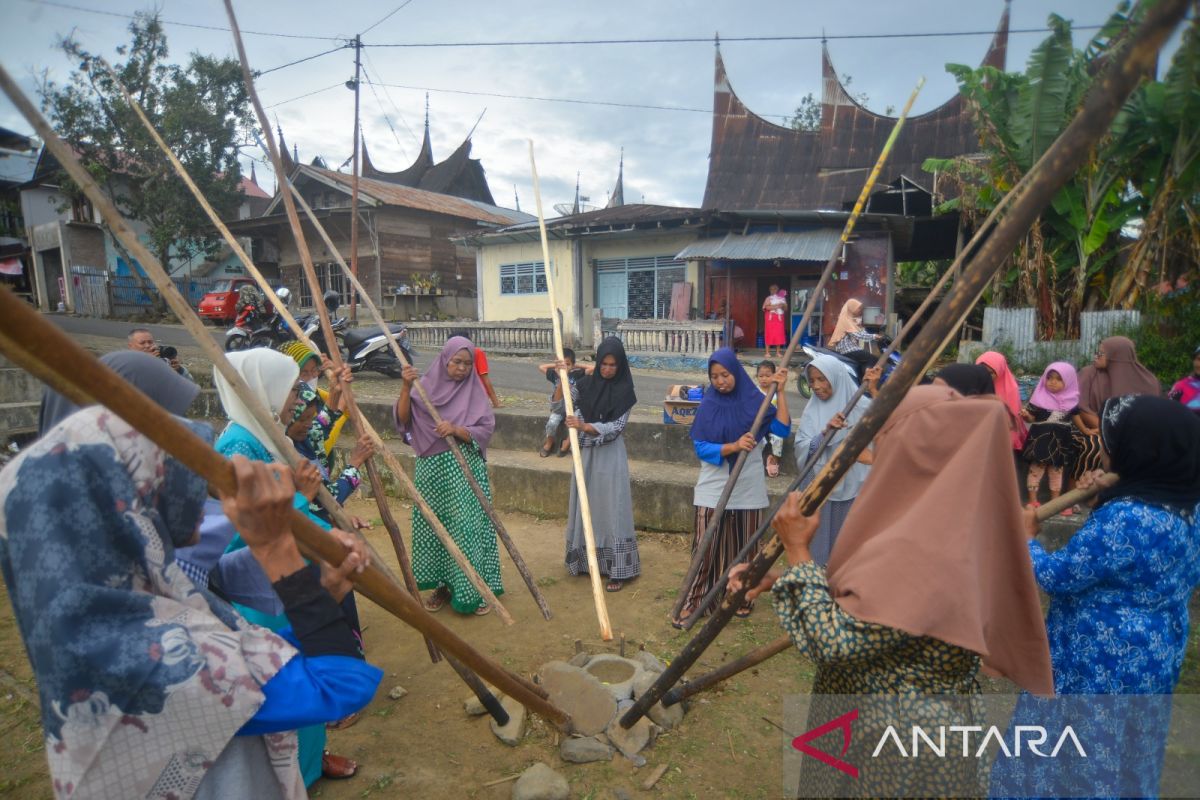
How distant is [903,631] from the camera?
4.83 feet

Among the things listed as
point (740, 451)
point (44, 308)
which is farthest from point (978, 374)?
point (44, 308)

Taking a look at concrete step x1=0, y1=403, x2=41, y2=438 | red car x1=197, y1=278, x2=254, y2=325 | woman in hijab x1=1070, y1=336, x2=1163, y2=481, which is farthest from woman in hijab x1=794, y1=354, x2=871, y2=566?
red car x1=197, y1=278, x2=254, y2=325

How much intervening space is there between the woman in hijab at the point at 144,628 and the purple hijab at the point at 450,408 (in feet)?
8.86

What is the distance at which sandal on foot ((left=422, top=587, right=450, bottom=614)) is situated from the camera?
4.34 meters

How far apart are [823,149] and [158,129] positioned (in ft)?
57.9

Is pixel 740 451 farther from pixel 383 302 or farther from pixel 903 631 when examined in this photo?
pixel 383 302

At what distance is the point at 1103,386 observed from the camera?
5359 millimetres

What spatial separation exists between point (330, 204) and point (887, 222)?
15950 millimetres

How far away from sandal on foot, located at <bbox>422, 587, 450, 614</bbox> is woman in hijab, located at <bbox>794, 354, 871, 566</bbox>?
2486 mm

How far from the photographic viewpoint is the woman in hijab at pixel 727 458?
4.08 meters

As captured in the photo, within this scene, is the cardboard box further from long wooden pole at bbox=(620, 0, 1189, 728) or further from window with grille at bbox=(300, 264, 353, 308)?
window with grille at bbox=(300, 264, 353, 308)

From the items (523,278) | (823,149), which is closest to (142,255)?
(523,278)

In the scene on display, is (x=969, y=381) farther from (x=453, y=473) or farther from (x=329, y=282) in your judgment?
(x=329, y=282)

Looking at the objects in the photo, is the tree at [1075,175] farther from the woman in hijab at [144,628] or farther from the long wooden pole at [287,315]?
the woman in hijab at [144,628]
